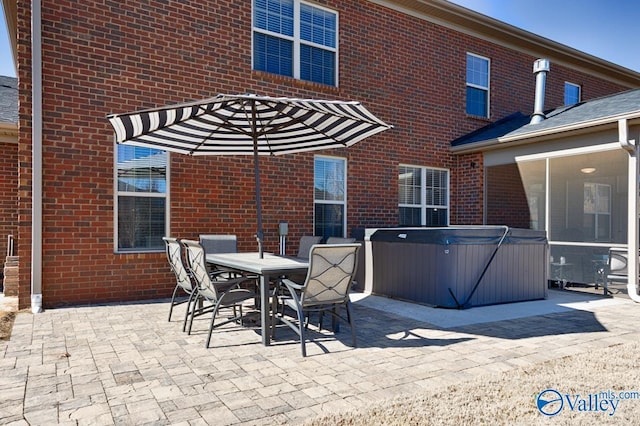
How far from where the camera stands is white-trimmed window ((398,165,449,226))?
9.45m

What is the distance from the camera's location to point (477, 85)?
10.6m

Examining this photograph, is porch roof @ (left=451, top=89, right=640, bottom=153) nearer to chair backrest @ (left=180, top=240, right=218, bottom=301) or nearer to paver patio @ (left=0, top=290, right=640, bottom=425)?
paver patio @ (left=0, top=290, right=640, bottom=425)

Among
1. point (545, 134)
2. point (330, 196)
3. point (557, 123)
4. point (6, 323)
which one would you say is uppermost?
point (557, 123)

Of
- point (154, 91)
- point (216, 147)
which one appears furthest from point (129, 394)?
point (154, 91)

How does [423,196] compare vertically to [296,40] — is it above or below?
below

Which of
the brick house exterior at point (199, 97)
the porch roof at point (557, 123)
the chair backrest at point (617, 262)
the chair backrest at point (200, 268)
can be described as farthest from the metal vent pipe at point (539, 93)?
the chair backrest at point (200, 268)

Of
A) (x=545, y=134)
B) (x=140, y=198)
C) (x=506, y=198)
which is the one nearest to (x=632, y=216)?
(x=545, y=134)

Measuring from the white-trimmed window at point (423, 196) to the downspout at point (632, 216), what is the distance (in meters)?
3.62

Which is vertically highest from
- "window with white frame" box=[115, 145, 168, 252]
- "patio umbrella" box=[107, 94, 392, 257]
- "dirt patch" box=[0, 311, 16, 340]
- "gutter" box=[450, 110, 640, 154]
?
"gutter" box=[450, 110, 640, 154]

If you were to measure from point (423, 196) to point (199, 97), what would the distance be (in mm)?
5089

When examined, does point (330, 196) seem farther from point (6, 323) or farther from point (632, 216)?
point (6, 323)

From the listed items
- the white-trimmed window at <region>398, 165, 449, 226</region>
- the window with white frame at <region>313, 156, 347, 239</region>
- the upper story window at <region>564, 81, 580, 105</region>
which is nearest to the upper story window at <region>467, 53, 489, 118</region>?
the white-trimmed window at <region>398, 165, 449, 226</region>

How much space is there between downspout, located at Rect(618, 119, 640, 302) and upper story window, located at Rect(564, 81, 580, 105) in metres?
5.73

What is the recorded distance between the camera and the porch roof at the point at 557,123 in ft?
23.9
